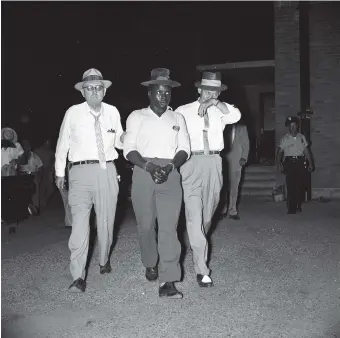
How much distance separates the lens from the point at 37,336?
4.32 meters

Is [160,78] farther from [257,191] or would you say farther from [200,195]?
[257,191]

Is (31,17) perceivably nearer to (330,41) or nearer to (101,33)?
(101,33)

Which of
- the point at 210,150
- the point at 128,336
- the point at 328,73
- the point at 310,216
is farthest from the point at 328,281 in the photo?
the point at 328,73

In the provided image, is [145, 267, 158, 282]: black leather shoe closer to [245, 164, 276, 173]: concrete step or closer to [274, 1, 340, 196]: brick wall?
[274, 1, 340, 196]: brick wall

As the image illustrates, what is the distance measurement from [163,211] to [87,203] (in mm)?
880

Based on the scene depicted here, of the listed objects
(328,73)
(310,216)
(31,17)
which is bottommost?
(310,216)

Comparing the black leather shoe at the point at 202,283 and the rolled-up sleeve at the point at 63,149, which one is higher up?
the rolled-up sleeve at the point at 63,149

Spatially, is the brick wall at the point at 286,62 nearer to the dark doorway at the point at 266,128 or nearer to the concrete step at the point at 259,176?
the concrete step at the point at 259,176

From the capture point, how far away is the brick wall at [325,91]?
45.8 feet

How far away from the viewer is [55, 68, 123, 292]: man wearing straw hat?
5512 mm

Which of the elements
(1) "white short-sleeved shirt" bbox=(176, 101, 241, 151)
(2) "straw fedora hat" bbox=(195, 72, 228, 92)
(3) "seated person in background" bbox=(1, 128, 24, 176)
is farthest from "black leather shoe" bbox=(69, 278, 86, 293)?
(3) "seated person in background" bbox=(1, 128, 24, 176)

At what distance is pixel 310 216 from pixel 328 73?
5141 mm

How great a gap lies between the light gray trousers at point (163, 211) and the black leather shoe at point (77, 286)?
85 centimetres

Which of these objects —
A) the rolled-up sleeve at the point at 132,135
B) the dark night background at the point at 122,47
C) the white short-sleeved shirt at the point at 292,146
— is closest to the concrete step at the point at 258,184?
the white short-sleeved shirt at the point at 292,146
